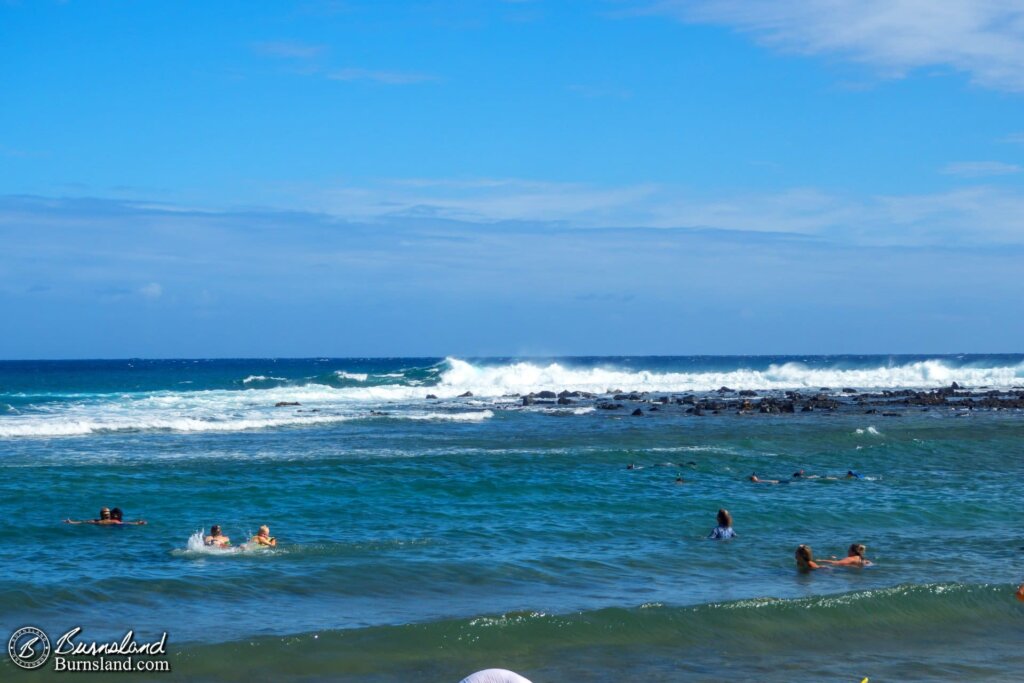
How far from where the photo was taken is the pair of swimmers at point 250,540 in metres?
18.7

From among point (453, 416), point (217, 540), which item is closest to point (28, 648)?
point (217, 540)

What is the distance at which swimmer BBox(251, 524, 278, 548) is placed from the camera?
1883 cm

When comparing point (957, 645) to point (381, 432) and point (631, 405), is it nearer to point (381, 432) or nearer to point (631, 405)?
point (381, 432)

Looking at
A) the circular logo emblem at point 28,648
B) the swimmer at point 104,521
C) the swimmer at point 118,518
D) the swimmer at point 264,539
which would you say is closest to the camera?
the circular logo emblem at point 28,648

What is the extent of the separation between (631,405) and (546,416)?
358 inches

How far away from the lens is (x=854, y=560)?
17.7 metres

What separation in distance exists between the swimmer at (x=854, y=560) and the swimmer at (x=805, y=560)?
1.26 ft

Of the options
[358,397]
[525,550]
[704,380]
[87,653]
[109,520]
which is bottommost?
[87,653]

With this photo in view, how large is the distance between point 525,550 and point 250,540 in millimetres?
4952

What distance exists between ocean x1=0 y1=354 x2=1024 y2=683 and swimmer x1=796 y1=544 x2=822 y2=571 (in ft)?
0.64

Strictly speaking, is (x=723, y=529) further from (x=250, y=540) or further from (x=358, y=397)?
(x=358, y=397)

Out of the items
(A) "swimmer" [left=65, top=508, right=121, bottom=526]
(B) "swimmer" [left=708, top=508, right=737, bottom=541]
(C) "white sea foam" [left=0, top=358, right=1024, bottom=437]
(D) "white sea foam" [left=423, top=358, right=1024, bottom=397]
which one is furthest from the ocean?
(D) "white sea foam" [left=423, top=358, right=1024, bottom=397]

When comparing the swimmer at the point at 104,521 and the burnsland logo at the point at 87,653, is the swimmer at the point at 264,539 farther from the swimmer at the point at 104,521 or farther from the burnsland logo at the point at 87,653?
the burnsland logo at the point at 87,653

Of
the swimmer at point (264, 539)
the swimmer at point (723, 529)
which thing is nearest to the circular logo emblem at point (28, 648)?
the swimmer at point (264, 539)
